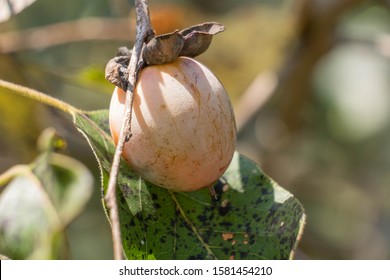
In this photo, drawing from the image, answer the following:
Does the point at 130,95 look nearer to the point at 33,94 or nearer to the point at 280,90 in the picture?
the point at 33,94

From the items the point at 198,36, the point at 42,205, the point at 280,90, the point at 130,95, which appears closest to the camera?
the point at 130,95

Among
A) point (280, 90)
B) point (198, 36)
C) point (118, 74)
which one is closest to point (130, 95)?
point (118, 74)

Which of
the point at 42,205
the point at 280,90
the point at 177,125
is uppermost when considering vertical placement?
the point at 177,125

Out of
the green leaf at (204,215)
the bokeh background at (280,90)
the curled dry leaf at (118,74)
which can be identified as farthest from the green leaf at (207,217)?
the bokeh background at (280,90)

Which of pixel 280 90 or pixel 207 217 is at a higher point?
pixel 207 217

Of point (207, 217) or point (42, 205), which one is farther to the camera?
point (42, 205)

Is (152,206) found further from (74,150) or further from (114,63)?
(74,150)

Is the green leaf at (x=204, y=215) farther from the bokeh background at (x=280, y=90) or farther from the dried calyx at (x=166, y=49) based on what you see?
the bokeh background at (x=280, y=90)
